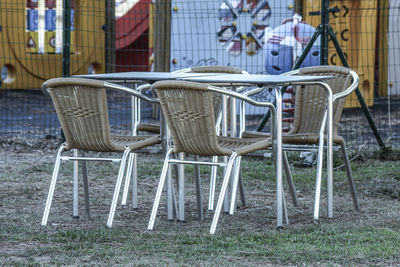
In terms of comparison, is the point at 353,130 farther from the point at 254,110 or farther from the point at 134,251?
the point at 134,251

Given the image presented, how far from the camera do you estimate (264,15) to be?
12195 millimetres

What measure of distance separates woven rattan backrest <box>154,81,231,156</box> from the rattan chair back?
1.40 feet

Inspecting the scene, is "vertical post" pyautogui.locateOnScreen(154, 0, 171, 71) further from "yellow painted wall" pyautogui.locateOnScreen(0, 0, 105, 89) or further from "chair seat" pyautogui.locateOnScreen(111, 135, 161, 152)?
"chair seat" pyautogui.locateOnScreen(111, 135, 161, 152)

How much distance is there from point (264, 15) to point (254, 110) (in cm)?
179

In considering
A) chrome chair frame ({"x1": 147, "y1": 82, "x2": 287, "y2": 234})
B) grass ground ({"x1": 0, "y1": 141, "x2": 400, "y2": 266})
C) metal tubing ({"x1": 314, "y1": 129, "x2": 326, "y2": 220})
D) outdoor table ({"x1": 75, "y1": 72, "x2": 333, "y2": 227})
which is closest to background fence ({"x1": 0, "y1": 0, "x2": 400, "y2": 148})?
grass ground ({"x1": 0, "y1": 141, "x2": 400, "y2": 266})

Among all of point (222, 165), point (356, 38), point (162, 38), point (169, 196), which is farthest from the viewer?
point (356, 38)

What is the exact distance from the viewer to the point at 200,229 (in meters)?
4.91

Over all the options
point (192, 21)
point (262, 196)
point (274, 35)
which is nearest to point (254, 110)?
point (274, 35)

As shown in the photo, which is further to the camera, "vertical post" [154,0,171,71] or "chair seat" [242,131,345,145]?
"vertical post" [154,0,171,71]

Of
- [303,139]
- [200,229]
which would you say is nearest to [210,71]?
[303,139]

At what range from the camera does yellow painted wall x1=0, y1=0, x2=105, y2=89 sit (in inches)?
606

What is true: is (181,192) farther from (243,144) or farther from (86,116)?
(86,116)

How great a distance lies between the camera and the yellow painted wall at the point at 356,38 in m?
12.9

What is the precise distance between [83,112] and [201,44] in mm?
7374
